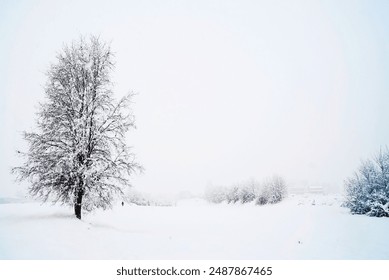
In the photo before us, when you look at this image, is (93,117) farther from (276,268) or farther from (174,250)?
(276,268)

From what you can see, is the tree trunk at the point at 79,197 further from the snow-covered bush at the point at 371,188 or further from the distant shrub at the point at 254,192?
the distant shrub at the point at 254,192

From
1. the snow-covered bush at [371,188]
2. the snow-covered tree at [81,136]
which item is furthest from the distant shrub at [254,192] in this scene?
the snow-covered tree at [81,136]

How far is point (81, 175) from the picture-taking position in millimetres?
12016

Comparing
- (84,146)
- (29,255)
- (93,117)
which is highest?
(93,117)

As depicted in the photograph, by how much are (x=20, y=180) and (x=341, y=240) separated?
1450 centimetres

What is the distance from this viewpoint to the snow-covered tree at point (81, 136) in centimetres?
1202

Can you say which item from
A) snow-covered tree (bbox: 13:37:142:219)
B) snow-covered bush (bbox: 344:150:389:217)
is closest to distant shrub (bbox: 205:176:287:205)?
snow-covered bush (bbox: 344:150:389:217)

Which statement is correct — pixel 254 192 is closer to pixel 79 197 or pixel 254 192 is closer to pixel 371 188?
pixel 371 188

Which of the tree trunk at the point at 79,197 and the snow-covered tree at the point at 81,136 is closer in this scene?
the snow-covered tree at the point at 81,136

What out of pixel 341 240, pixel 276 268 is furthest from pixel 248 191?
pixel 276 268

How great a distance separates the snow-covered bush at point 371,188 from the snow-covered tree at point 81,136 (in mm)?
16826

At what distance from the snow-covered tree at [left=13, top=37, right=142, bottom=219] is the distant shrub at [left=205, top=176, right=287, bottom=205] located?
4352cm

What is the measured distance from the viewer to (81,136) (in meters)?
12.5

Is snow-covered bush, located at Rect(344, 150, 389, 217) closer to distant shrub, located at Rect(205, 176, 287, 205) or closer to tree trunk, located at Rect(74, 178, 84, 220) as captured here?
tree trunk, located at Rect(74, 178, 84, 220)
